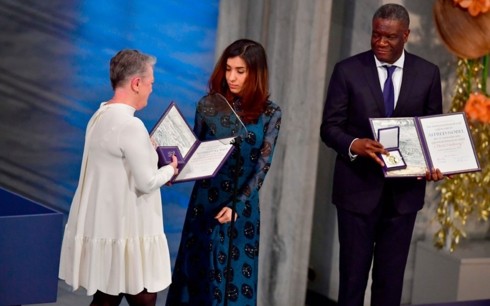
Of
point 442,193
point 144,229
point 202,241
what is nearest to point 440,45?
point 442,193

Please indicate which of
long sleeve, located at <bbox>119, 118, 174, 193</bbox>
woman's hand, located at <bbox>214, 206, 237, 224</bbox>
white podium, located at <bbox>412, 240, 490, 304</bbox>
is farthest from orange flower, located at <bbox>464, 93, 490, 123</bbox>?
long sleeve, located at <bbox>119, 118, 174, 193</bbox>

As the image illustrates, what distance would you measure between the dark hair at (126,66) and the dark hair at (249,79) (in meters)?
0.53

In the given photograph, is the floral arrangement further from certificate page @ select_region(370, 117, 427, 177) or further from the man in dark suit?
certificate page @ select_region(370, 117, 427, 177)

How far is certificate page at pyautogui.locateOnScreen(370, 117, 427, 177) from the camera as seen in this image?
18.6ft

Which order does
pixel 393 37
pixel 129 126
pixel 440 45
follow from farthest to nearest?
pixel 440 45
pixel 393 37
pixel 129 126

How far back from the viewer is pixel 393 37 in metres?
5.66

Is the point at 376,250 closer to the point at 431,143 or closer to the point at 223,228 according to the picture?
the point at 431,143

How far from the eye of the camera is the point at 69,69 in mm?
7199

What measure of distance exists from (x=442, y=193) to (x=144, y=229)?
8.84ft

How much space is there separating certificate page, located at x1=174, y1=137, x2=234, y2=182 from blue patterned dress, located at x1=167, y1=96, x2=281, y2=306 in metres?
0.19

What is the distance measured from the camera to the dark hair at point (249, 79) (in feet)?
17.8

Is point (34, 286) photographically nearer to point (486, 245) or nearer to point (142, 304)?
point (142, 304)

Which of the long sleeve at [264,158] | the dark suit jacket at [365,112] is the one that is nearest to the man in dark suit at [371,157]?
the dark suit jacket at [365,112]

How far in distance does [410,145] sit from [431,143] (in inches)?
4.0
